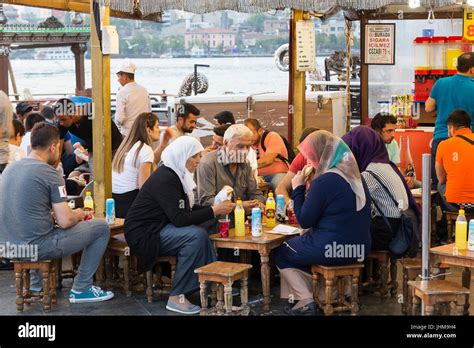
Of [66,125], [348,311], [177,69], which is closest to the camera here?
[348,311]

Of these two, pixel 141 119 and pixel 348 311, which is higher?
pixel 141 119

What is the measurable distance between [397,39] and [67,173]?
467cm

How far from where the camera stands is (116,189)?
7910 mm

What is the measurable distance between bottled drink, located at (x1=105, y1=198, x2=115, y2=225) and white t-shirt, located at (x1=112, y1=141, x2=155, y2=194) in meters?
0.43

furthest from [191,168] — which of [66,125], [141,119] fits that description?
[66,125]

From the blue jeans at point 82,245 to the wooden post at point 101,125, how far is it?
0.89m

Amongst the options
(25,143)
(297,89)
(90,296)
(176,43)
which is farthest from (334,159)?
(176,43)

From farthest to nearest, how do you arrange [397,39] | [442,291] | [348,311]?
[397,39] → [348,311] → [442,291]

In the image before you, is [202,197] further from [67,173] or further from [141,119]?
[67,173]

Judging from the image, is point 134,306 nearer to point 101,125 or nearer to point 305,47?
point 101,125

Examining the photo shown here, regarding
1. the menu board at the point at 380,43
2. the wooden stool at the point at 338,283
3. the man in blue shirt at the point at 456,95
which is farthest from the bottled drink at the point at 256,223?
the menu board at the point at 380,43

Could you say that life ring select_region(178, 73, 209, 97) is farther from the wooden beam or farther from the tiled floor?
the tiled floor

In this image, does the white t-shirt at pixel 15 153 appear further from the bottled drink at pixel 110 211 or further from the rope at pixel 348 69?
the rope at pixel 348 69

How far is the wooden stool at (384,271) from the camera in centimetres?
698
